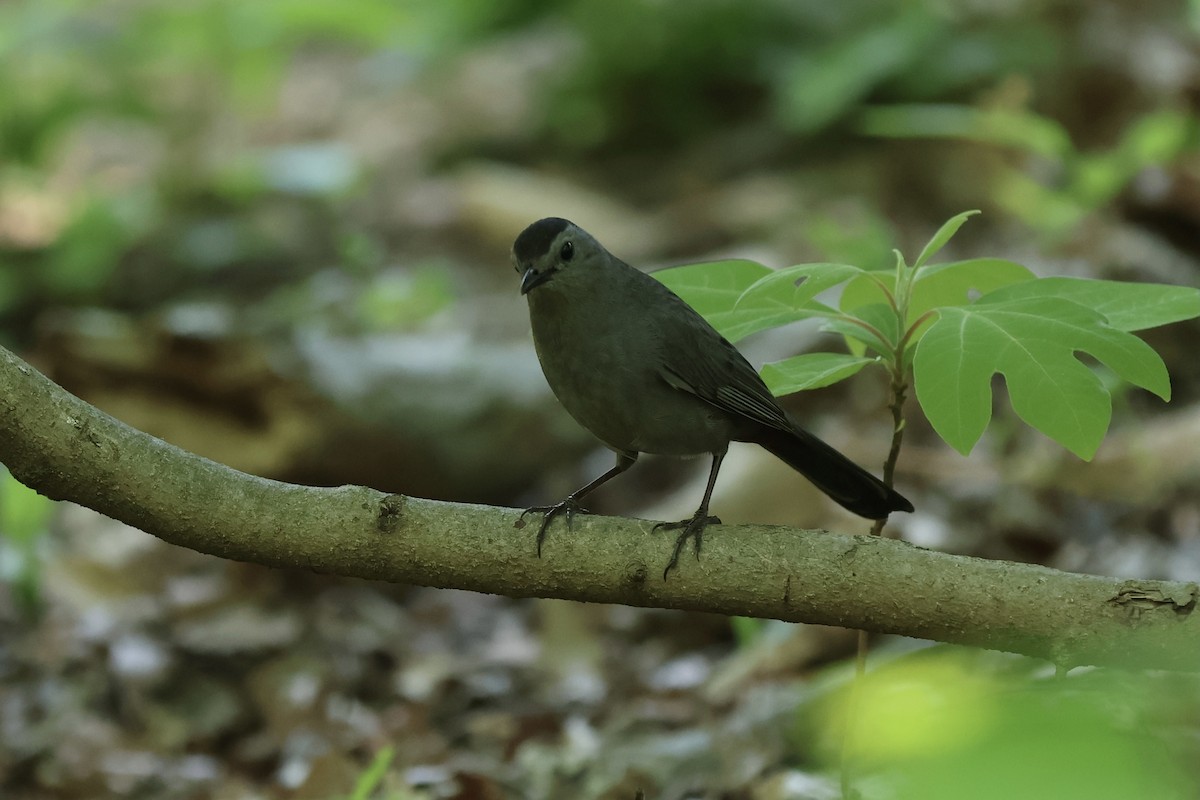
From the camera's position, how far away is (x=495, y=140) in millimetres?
11672

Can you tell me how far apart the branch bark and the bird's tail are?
69 centimetres

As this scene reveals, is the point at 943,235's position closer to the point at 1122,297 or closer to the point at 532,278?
the point at 1122,297

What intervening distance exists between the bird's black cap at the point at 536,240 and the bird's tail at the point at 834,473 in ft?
2.59

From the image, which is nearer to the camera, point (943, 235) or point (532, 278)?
point (943, 235)

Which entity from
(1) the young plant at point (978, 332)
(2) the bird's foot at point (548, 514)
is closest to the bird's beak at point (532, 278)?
(2) the bird's foot at point (548, 514)

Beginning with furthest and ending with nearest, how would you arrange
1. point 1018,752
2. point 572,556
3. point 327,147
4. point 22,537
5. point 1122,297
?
point 327,147, point 22,537, point 572,556, point 1122,297, point 1018,752

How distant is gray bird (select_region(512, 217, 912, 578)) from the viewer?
308 centimetres

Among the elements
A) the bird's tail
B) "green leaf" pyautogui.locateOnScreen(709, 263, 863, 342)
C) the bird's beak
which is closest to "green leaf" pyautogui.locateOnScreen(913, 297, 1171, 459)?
"green leaf" pyautogui.locateOnScreen(709, 263, 863, 342)

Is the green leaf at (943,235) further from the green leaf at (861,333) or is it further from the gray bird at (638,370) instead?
the gray bird at (638,370)

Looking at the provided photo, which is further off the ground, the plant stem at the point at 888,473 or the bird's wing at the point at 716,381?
the bird's wing at the point at 716,381

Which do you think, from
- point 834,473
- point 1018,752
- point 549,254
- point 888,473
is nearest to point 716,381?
point 834,473

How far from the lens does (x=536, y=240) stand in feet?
10.4

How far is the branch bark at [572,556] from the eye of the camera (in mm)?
2123

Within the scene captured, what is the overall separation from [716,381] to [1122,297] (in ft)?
3.90
